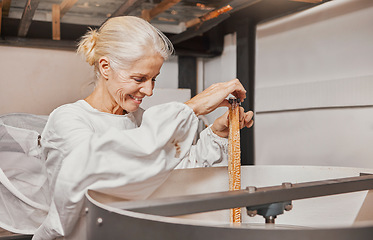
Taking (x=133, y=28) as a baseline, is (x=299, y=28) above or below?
above

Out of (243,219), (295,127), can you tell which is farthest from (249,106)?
(243,219)

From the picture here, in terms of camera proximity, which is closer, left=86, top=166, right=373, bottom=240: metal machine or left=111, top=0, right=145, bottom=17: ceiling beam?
left=86, top=166, right=373, bottom=240: metal machine

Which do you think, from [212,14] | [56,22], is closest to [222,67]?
[212,14]

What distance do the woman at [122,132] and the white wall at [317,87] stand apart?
1.53 metres

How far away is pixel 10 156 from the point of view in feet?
6.02

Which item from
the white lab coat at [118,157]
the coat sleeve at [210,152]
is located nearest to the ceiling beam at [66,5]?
the coat sleeve at [210,152]

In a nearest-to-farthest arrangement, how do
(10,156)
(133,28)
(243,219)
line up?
1. (243,219)
2. (133,28)
3. (10,156)

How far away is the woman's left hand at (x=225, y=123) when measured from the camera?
130cm

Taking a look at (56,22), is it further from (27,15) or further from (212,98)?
(212,98)

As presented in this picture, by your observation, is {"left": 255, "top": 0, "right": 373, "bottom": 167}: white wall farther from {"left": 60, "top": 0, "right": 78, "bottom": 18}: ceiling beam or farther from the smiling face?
the smiling face

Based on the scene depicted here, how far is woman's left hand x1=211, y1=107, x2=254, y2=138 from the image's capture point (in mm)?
1303

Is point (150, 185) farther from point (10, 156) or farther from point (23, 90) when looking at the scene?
point (23, 90)

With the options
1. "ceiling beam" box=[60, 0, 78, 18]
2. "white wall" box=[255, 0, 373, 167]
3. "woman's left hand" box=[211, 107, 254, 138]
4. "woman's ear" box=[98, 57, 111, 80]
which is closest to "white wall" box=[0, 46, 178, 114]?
"ceiling beam" box=[60, 0, 78, 18]

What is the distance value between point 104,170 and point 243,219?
0.47 metres
